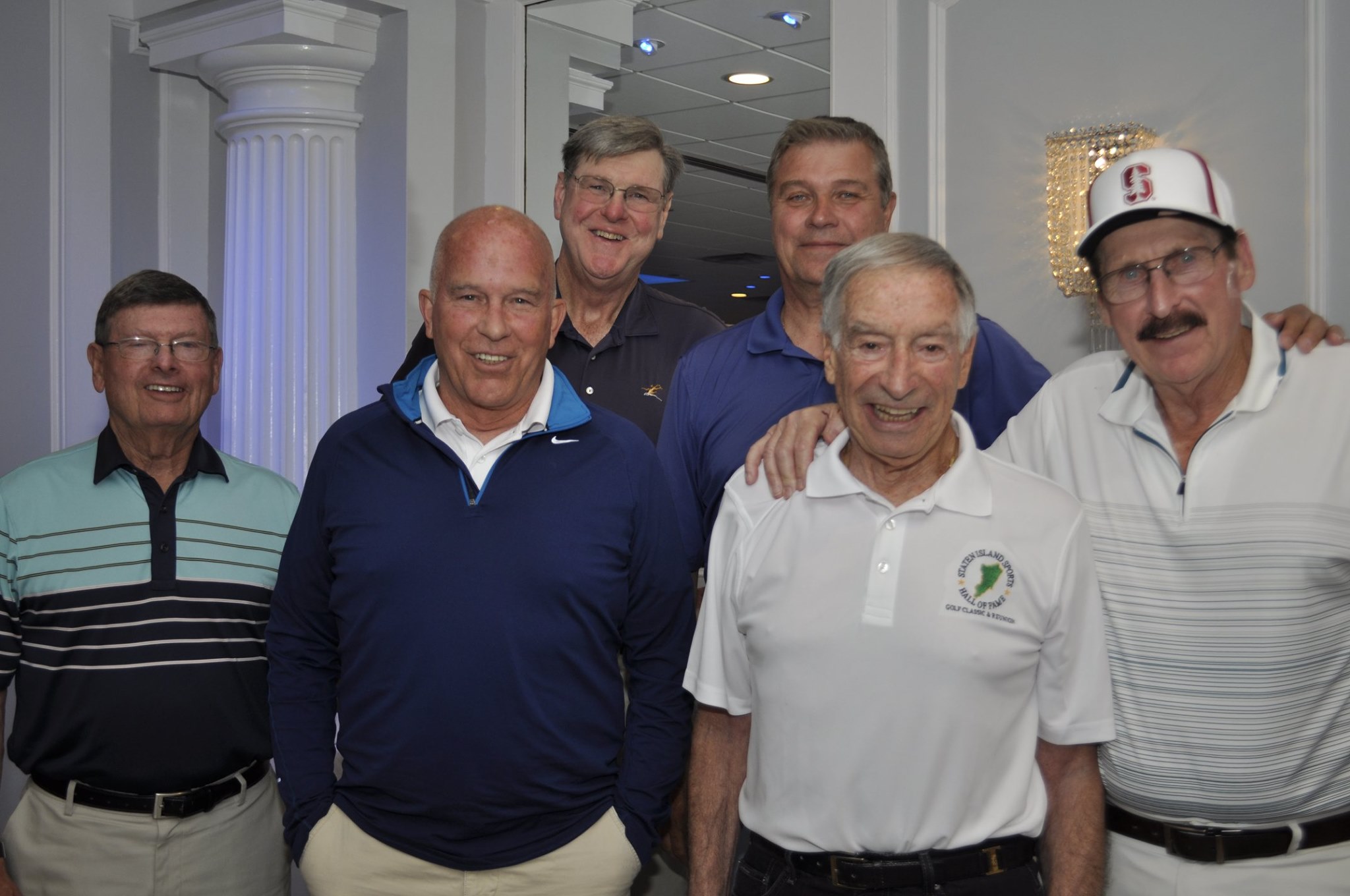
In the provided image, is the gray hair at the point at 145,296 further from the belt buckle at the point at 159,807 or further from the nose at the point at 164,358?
the belt buckle at the point at 159,807

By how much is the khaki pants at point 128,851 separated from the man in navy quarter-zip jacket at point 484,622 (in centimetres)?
40

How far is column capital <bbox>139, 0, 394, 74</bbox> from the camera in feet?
12.9

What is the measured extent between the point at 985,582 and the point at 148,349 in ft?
5.64

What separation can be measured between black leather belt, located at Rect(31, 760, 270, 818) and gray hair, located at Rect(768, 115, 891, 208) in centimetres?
167

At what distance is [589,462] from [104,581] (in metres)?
1.03

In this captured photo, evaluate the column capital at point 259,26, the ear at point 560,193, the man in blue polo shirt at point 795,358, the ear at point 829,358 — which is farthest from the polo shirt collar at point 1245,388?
the column capital at point 259,26

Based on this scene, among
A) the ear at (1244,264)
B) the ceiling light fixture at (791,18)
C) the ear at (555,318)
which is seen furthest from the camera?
the ceiling light fixture at (791,18)

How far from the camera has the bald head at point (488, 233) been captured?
2.12m

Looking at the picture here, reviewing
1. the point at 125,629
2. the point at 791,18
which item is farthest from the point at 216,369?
the point at 791,18

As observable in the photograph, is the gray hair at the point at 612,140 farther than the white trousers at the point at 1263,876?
Yes

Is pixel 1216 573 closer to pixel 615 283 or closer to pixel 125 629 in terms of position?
pixel 615 283

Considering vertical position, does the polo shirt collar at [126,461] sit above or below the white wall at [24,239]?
below

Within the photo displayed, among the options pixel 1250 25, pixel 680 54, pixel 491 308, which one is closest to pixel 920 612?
pixel 491 308

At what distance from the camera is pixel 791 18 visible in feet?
16.1
